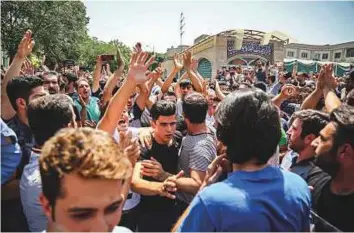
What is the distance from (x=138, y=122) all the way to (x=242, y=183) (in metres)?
3.45

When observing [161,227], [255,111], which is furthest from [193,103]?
[255,111]

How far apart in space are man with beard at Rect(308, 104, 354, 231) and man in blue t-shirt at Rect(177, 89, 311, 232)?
45 centimetres

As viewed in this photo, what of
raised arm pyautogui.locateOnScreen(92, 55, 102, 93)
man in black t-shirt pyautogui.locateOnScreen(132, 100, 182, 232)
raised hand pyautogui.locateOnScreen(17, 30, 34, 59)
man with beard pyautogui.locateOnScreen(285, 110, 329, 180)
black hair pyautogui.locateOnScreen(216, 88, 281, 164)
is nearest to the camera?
black hair pyautogui.locateOnScreen(216, 88, 281, 164)

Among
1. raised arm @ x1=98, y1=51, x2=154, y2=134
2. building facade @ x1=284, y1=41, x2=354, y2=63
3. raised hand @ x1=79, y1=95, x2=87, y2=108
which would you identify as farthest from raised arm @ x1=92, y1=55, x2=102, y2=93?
building facade @ x1=284, y1=41, x2=354, y2=63

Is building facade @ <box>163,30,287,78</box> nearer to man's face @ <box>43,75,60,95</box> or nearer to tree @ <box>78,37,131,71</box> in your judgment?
tree @ <box>78,37,131,71</box>

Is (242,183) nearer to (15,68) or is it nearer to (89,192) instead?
(89,192)

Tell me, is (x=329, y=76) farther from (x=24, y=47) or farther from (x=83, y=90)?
(x=83, y=90)

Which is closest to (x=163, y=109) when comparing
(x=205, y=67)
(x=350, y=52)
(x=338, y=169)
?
(x=338, y=169)

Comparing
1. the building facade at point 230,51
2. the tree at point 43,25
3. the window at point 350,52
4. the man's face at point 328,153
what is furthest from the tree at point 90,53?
the window at point 350,52

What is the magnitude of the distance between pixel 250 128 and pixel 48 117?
1.29 m

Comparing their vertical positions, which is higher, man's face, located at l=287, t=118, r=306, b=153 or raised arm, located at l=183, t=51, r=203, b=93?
raised arm, located at l=183, t=51, r=203, b=93

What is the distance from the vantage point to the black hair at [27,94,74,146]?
2.06m

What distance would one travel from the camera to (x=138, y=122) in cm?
478

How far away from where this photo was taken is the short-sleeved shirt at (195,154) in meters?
2.60
